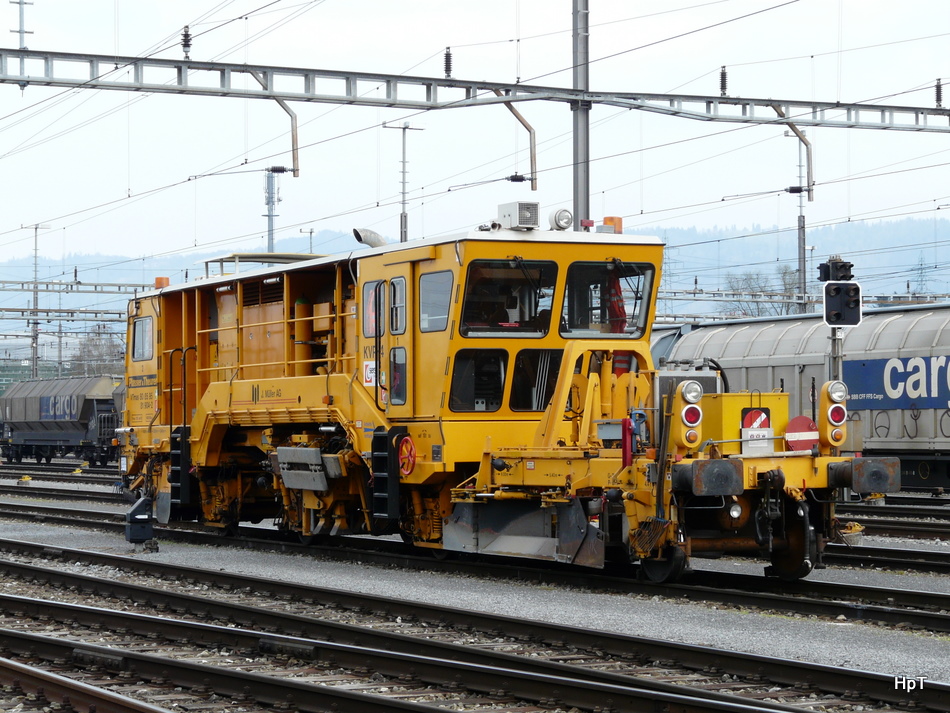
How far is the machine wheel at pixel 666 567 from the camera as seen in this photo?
36.7ft

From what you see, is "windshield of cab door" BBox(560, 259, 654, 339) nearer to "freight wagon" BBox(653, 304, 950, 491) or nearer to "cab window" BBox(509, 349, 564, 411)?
"cab window" BBox(509, 349, 564, 411)

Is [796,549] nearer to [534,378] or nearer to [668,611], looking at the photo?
[668,611]

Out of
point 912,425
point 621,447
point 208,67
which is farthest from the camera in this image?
point 912,425

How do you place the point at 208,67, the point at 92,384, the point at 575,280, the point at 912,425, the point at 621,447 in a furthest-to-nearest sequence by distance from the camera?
the point at 92,384
the point at 912,425
the point at 208,67
the point at 575,280
the point at 621,447

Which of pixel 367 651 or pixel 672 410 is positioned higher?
pixel 672 410

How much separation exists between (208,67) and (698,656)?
1475cm

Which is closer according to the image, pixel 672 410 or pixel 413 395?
pixel 672 410

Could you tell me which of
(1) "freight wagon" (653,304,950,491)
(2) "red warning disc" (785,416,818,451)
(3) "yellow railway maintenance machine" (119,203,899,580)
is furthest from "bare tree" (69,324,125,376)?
(2) "red warning disc" (785,416,818,451)

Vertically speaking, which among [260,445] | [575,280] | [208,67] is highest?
[208,67]

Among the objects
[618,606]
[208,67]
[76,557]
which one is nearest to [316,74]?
[208,67]

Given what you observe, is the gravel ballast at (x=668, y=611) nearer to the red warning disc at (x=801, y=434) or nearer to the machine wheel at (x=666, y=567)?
the machine wheel at (x=666, y=567)

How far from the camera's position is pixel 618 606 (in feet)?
35.7

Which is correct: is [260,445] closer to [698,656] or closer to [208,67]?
[208,67]

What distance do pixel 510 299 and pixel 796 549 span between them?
12.5 ft
